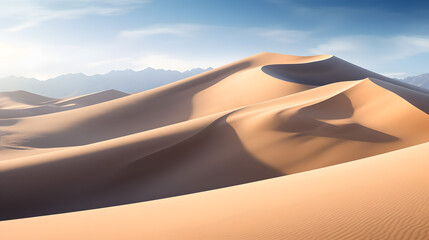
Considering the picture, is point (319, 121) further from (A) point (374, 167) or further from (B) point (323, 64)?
(B) point (323, 64)

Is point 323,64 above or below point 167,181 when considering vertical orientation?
above

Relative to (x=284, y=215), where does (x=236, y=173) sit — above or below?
below

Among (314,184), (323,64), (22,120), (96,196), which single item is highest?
(323,64)

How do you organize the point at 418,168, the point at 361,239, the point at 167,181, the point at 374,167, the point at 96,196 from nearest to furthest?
1. the point at 361,239
2. the point at 418,168
3. the point at 374,167
4. the point at 96,196
5. the point at 167,181

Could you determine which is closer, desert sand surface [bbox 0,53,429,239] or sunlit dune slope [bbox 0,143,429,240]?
sunlit dune slope [bbox 0,143,429,240]

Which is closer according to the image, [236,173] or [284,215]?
[284,215]

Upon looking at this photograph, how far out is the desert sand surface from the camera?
3758mm

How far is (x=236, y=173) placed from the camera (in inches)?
392

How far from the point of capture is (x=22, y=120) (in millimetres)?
25203

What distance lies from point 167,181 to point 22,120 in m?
21.7

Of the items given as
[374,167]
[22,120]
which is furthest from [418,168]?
[22,120]

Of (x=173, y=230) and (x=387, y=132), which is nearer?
(x=173, y=230)

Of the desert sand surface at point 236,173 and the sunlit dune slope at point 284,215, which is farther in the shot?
the desert sand surface at point 236,173

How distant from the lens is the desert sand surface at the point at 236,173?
3.76 m
